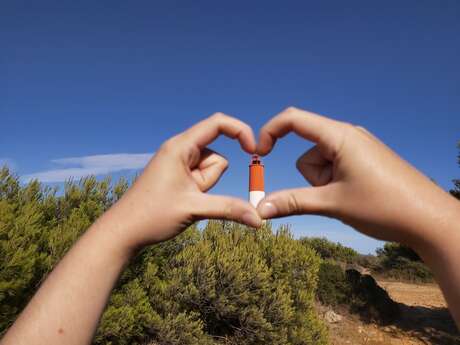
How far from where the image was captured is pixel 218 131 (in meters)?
1.45

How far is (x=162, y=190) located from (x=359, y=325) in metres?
14.0

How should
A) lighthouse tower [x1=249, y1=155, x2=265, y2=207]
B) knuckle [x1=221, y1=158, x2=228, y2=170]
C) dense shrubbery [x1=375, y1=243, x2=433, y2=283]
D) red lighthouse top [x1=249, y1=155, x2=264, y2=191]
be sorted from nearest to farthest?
knuckle [x1=221, y1=158, x2=228, y2=170]
lighthouse tower [x1=249, y1=155, x2=265, y2=207]
red lighthouse top [x1=249, y1=155, x2=264, y2=191]
dense shrubbery [x1=375, y1=243, x2=433, y2=283]

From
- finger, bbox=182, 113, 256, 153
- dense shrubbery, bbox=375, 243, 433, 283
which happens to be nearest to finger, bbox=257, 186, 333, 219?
finger, bbox=182, 113, 256, 153

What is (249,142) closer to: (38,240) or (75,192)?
(38,240)

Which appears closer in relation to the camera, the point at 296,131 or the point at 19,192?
the point at 296,131

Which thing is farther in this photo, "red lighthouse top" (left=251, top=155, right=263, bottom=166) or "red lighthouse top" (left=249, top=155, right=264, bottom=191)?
"red lighthouse top" (left=251, top=155, right=263, bottom=166)

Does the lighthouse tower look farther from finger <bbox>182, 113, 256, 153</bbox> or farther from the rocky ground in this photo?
the rocky ground

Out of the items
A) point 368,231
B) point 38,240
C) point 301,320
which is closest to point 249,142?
point 368,231

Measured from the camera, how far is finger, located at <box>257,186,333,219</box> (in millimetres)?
1363

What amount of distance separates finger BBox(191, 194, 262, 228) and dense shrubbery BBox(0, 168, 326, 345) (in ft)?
14.5

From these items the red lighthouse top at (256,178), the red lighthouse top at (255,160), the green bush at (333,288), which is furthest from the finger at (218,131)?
the green bush at (333,288)

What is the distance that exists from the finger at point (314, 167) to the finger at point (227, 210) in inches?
9.8

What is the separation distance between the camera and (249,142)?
146cm

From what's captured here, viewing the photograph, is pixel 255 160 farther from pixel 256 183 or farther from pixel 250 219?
pixel 250 219
